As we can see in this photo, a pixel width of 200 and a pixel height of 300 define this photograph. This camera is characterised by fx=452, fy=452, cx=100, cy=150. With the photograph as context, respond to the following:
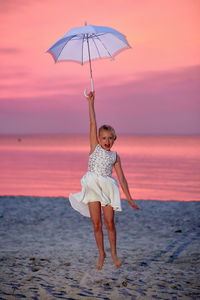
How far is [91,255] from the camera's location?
818 cm

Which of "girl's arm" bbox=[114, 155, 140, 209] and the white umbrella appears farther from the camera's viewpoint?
the white umbrella

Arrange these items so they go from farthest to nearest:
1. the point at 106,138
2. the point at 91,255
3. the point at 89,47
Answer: the point at 91,255
the point at 89,47
the point at 106,138

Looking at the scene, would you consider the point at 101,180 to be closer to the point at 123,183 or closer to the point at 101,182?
the point at 101,182

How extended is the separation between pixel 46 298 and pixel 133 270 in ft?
5.93

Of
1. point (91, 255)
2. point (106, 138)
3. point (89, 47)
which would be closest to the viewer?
point (106, 138)

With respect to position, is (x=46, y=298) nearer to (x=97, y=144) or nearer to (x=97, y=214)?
(x=97, y=214)

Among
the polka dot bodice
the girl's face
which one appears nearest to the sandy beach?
the polka dot bodice

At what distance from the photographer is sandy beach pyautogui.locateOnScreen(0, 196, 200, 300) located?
6.02m

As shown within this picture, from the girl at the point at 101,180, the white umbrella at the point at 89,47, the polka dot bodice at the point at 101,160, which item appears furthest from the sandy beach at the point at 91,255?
the white umbrella at the point at 89,47

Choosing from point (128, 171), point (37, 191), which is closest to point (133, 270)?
point (37, 191)

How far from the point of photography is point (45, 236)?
33.6ft

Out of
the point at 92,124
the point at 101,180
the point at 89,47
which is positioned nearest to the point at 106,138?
the point at 92,124

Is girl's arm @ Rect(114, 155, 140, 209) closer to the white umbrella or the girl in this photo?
the girl

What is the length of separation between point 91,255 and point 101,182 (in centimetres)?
249
